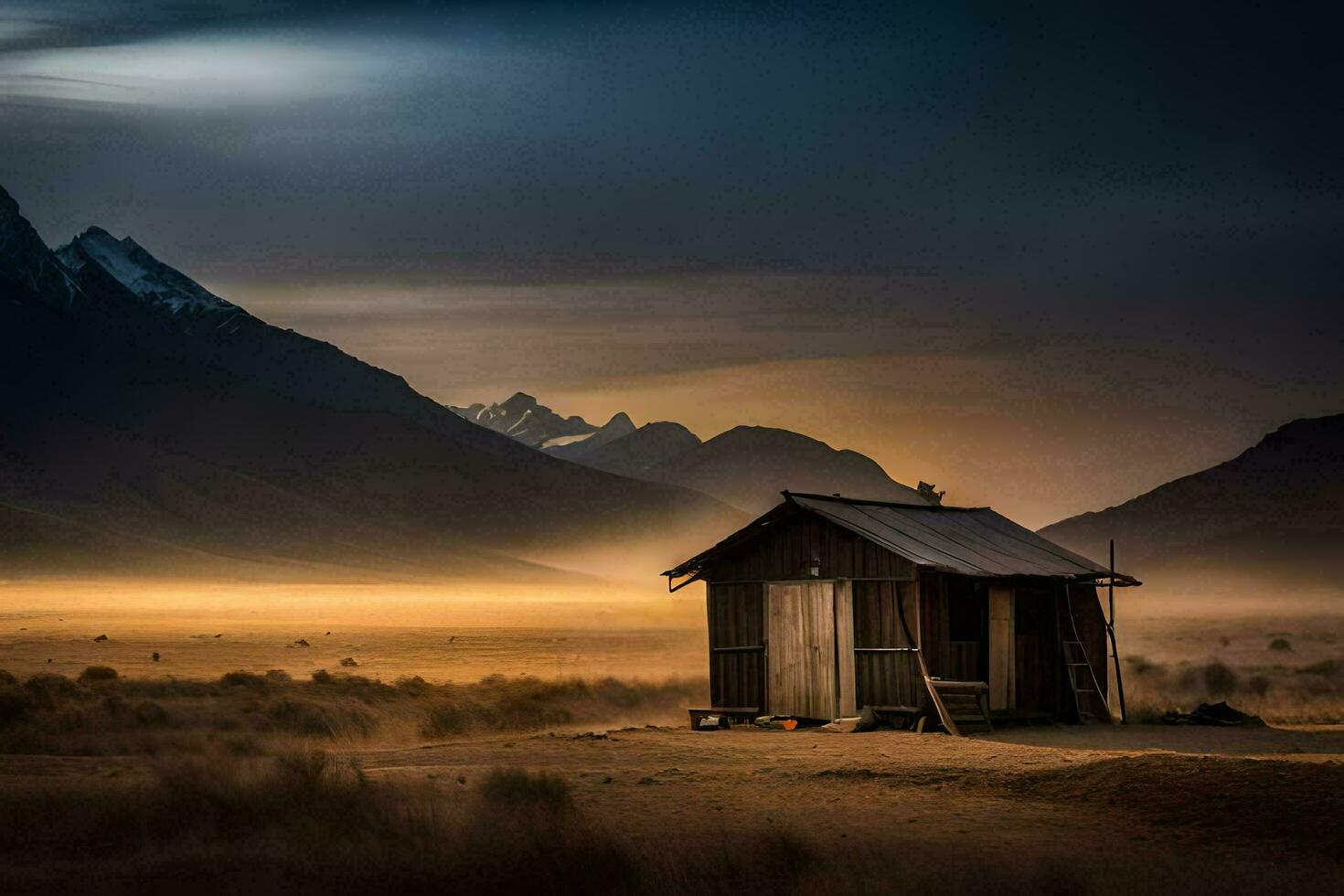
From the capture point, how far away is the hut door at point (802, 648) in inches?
993

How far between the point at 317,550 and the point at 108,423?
3954 centimetres

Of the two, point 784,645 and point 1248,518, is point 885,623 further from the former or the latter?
point 1248,518

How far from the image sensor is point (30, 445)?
169m

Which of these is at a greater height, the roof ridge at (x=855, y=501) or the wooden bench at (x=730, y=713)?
the roof ridge at (x=855, y=501)

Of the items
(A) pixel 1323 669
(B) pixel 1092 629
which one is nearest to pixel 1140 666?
(A) pixel 1323 669

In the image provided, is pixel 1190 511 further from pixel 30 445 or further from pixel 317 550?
pixel 30 445

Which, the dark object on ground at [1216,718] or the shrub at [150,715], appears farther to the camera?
the dark object on ground at [1216,718]

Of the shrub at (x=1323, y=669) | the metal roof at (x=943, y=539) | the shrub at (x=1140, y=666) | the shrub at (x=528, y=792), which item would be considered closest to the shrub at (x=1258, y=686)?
the shrub at (x=1140, y=666)

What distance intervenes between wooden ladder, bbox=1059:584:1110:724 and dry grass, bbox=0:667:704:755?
24.4 ft

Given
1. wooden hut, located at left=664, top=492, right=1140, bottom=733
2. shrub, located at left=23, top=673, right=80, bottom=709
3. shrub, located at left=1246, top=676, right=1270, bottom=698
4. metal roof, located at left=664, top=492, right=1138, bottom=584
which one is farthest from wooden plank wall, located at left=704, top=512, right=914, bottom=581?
shrub, located at left=1246, top=676, right=1270, bottom=698

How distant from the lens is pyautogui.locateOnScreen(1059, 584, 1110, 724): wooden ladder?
90.0 ft

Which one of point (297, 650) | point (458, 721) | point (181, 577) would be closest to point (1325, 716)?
point (458, 721)

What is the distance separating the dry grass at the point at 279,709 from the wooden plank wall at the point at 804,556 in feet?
15.6

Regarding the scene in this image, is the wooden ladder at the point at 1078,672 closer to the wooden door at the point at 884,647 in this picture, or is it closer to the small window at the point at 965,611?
the small window at the point at 965,611
